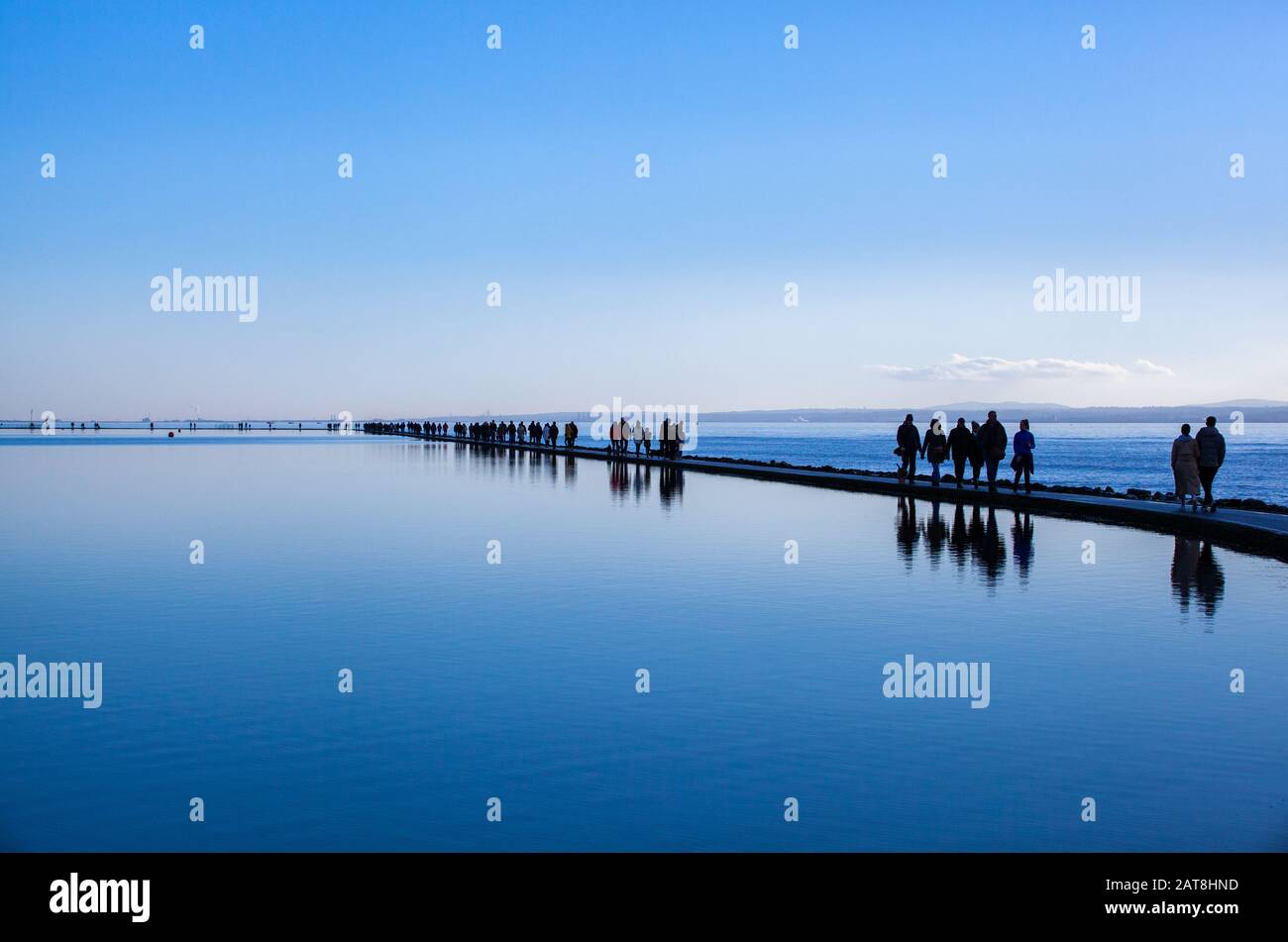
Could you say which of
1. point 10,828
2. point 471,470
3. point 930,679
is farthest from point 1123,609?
point 471,470

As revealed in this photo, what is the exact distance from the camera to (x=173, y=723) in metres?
7.41

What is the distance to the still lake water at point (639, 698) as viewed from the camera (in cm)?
564

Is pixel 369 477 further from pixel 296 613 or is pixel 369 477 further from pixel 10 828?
pixel 10 828

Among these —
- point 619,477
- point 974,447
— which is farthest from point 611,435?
point 974,447

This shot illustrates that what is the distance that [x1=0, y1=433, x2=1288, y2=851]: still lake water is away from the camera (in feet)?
18.5

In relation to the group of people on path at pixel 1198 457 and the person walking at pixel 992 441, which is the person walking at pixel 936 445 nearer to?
the person walking at pixel 992 441

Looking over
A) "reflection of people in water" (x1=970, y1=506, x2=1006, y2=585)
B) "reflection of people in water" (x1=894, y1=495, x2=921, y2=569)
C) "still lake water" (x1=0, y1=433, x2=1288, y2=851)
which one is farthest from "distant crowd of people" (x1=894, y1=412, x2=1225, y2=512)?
"still lake water" (x1=0, y1=433, x2=1288, y2=851)

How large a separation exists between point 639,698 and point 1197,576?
350 inches

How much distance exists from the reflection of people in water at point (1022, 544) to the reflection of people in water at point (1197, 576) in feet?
5.36

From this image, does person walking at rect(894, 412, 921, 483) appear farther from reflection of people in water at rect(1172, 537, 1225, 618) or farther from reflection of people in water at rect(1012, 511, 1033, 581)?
reflection of people in water at rect(1172, 537, 1225, 618)

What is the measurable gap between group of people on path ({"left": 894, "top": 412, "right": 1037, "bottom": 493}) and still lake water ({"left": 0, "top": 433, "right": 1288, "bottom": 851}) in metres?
7.26

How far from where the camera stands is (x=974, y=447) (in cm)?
2700
